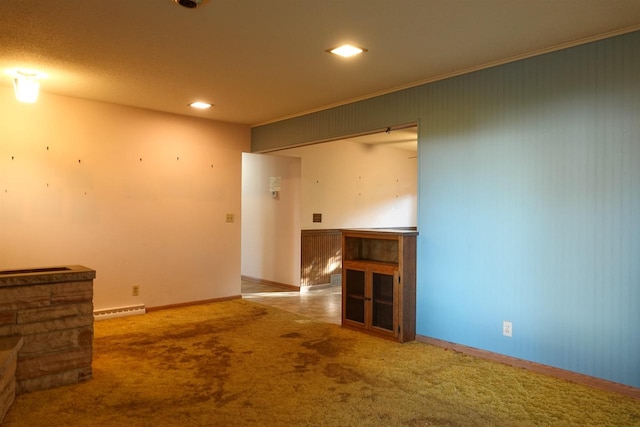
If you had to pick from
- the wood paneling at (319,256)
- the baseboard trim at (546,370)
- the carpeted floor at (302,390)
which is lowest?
the carpeted floor at (302,390)

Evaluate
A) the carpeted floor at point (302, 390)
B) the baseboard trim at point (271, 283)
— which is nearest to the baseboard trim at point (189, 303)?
the baseboard trim at point (271, 283)

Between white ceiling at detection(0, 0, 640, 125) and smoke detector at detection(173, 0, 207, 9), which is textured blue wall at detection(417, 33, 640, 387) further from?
smoke detector at detection(173, 0, 207, 9)

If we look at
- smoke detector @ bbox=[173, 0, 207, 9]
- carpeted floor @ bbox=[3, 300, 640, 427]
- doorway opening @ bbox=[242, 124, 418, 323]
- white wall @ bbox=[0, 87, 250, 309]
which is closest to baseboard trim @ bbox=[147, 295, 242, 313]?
white wall @ bbox=[0, 87, 250, 309]

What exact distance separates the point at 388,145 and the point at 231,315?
4.18 meters

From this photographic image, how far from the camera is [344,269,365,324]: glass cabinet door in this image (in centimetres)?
430

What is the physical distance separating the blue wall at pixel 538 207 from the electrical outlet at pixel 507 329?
1.3 inches

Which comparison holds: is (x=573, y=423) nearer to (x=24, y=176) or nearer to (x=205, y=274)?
(x=205, y=274)

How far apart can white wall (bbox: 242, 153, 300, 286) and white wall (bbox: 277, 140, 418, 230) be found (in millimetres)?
225

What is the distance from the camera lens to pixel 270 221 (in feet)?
23.4

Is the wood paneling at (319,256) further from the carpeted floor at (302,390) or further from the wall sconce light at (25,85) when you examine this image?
the wall sconce light at (25,85)

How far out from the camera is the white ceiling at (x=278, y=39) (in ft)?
8.34

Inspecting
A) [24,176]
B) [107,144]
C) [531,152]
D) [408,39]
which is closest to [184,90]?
[107,144]

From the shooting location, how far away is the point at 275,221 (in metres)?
7.02

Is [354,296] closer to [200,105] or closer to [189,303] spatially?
[189,303]
